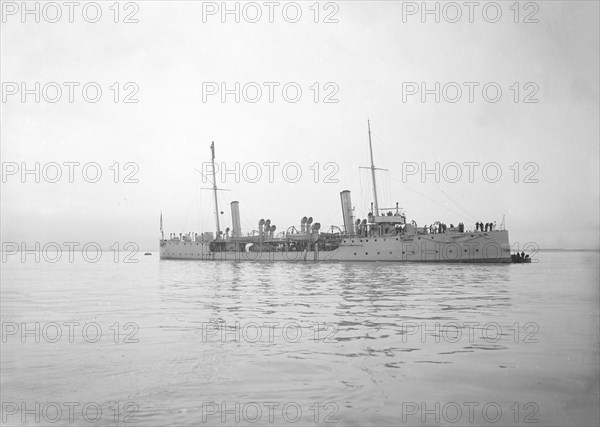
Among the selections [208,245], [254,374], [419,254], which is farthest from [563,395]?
[208,245]

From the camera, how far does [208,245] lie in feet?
245

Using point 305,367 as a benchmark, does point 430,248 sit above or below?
below

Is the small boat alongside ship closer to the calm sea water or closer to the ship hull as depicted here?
the ship hull

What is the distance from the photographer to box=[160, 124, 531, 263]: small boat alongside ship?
167 ft

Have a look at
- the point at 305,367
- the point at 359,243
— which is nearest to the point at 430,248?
the point at 359,243

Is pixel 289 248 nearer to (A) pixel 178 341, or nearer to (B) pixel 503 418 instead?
(A) pixel 178 341

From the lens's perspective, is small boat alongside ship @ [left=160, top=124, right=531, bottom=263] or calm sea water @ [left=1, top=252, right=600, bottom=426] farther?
small boat alongside ship @ [left=160, top=124, right=531, bottom=263]

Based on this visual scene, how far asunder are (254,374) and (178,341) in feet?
10.2

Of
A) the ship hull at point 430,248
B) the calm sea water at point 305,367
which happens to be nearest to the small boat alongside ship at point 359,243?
the ship hull at point 430,248

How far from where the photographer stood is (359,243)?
184ft

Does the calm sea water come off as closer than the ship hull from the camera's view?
Yes

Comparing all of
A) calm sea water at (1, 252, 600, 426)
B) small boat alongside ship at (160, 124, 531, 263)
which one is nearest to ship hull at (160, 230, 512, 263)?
small boat alongside ship at (160, 124, 531, 263)

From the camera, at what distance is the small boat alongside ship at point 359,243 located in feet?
167

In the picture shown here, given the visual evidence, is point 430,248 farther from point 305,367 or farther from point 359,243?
point 305,367
